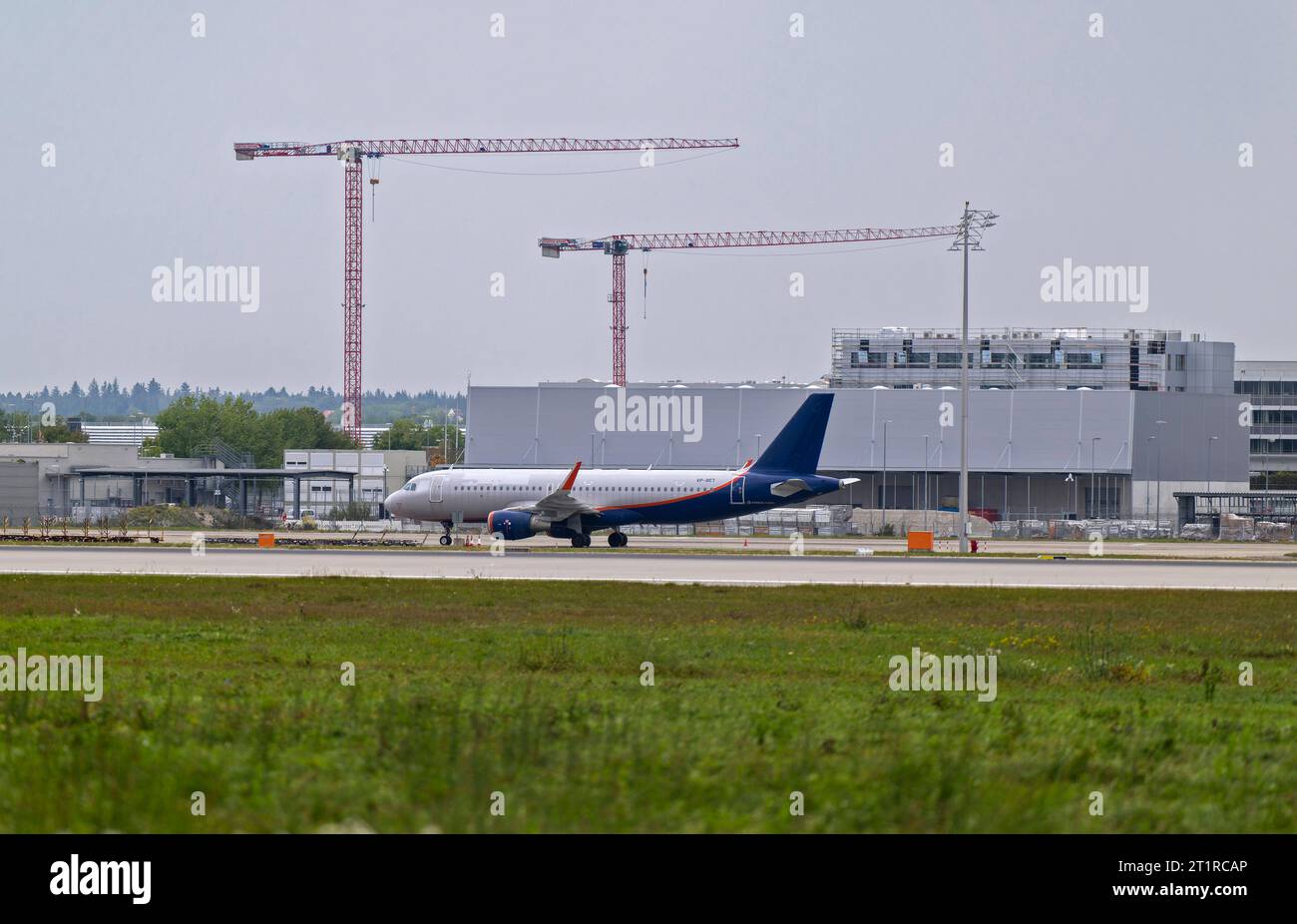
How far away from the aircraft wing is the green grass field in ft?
118

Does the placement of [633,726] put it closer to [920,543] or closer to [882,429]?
[920,543]

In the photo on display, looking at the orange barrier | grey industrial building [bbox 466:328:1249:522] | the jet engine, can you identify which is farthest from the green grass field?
grey industrial building [bbox 466:328:1249:522]

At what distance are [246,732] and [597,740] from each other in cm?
311

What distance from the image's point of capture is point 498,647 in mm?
22266

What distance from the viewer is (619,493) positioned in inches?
2625

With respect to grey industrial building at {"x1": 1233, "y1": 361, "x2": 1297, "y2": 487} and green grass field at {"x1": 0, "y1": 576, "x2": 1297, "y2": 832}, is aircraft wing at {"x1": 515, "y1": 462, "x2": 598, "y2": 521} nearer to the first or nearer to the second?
green grass field at {"x1": 0, "y1": 576, "x2": 1297, "y2": 832}

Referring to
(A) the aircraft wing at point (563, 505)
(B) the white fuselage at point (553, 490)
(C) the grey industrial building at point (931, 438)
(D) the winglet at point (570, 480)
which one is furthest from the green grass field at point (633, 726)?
(C) the grey industrial building at point (931, 438)

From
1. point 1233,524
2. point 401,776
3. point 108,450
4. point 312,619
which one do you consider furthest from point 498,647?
point 108,450

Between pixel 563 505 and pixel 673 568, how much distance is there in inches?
732

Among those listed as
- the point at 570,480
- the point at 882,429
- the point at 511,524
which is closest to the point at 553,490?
the point at 570,480

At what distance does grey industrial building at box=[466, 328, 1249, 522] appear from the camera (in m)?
116

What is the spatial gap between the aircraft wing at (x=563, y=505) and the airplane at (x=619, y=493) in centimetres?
4

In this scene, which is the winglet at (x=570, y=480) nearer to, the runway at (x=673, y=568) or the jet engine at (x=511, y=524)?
the jet engine at (x=511, y=524)
